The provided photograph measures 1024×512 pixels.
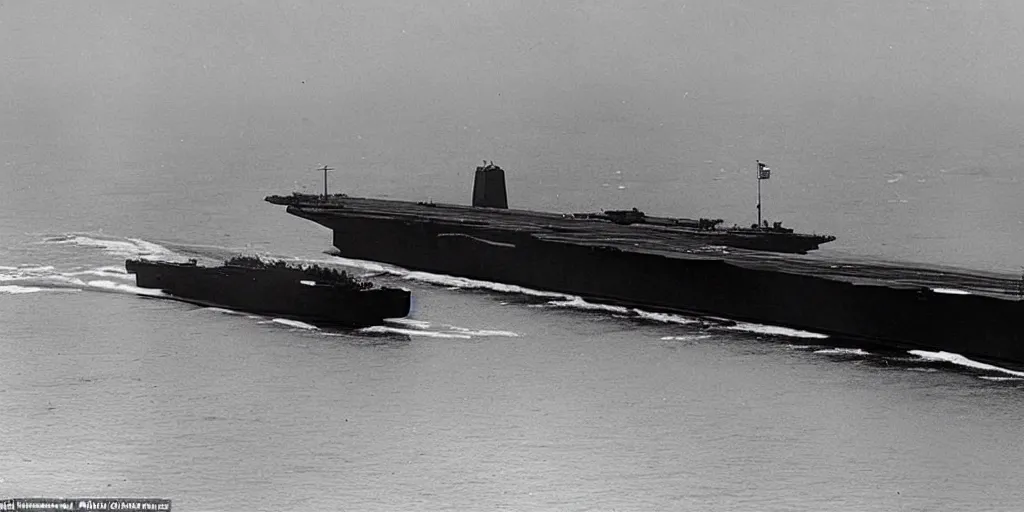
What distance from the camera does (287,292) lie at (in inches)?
1615

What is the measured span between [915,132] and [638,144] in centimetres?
4046

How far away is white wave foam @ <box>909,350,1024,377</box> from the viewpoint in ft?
107

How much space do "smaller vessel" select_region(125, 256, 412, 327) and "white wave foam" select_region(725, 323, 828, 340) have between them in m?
9.79

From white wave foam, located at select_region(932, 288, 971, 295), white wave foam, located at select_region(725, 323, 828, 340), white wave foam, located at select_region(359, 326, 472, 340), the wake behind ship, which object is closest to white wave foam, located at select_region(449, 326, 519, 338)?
white wave foam, located at select_region(359, 326, 472, 340)

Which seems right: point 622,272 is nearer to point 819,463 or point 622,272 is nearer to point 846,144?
point 819,463

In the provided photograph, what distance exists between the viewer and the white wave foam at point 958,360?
32.8 m

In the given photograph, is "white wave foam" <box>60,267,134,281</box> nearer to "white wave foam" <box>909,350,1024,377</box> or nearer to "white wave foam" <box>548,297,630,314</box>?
"white wave foam" <box>548,297,630,314</box>

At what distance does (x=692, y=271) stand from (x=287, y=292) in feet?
41.0

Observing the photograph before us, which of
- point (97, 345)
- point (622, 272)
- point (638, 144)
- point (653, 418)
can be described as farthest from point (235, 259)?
point (638, 144)

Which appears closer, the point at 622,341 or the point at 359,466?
the point at 359,466

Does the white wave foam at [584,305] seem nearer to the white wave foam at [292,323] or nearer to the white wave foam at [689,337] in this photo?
the white wave foam at [689,337]

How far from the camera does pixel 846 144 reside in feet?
550

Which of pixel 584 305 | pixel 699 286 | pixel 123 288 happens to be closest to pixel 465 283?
pixel 584 305

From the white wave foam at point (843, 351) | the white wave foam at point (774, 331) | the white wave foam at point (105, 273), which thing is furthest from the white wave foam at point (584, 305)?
the white wave foam at point (105, 273)
